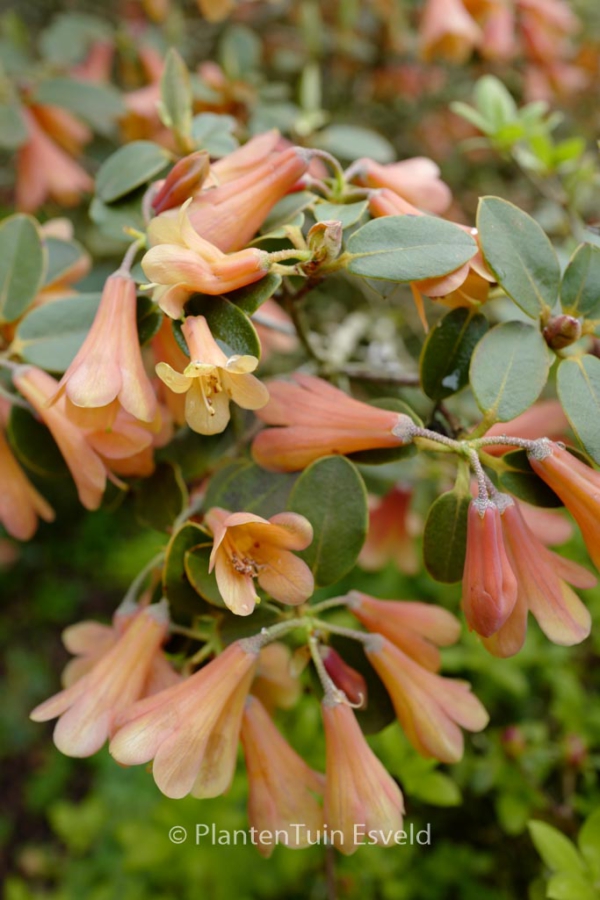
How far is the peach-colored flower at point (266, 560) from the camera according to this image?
60cm

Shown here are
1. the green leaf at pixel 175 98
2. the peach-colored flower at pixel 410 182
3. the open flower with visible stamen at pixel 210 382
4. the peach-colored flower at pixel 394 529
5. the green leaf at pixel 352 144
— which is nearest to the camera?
the open flower with visible stamen at pixel 210 382

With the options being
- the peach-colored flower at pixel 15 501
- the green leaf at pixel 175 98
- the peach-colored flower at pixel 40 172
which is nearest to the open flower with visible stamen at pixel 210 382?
the peach-colored flower at pixel 15 501

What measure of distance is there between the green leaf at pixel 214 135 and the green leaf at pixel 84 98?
474mm

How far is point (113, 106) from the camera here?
130 cm

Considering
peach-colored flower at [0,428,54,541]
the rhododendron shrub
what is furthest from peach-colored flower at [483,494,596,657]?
peach-colored flower at [0,428,54,541]

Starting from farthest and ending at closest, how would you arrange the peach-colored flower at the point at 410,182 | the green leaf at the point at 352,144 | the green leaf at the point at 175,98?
the green leaf at the point at 352,144
the green leaf at the point at 175,98
the peach-colored flower at the point at 410,182

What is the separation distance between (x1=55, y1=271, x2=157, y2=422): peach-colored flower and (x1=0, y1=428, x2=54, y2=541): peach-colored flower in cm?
23

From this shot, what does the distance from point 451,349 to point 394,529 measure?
1.52 feet

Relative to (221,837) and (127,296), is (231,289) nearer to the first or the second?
(127,296)

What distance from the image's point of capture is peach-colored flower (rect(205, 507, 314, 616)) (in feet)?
1.97

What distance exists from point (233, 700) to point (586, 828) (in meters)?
0.47

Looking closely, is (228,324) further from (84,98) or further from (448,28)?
(448,28)

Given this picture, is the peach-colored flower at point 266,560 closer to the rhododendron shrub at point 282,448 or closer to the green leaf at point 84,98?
the rhododendron shrub at point 282,448

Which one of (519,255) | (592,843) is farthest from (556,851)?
(519,255)
